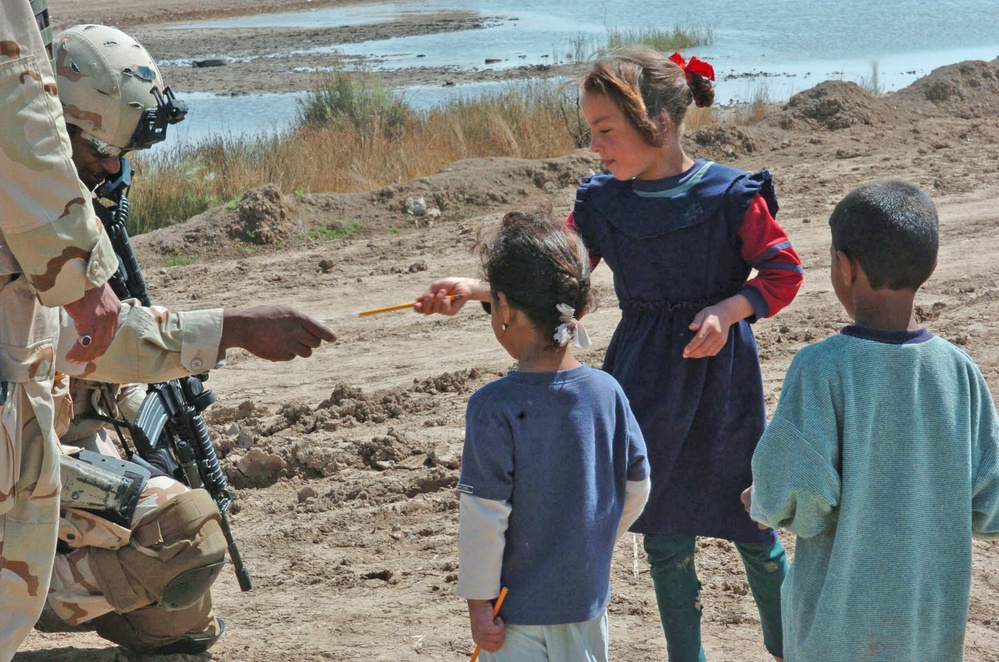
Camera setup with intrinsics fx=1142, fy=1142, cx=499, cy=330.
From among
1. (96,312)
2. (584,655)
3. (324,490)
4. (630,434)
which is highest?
(96,312)

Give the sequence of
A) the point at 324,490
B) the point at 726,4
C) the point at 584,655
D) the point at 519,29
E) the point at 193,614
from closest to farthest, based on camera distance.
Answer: the point at 584,655
the point at 193,614
the point at 324,490
the point at 519,29
the point at 726,4

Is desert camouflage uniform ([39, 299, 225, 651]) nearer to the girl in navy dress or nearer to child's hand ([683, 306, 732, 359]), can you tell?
the girl in navy dress

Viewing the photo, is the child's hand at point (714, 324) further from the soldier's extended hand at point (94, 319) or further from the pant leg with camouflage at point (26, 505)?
the pant leg with camouflage at point (26, 505)

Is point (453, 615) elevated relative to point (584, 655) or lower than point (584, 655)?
lower

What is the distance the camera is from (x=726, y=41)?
28.0m

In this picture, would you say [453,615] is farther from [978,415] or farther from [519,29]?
[519,29]

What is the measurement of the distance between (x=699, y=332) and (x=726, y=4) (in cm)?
3623

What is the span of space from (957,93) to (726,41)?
1491 centimetres

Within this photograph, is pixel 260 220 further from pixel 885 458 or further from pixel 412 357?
pixel 885 458

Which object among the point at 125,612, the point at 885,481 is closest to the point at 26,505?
the point at 125,612

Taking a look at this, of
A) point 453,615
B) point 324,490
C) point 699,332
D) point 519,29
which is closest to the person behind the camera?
point 699,332

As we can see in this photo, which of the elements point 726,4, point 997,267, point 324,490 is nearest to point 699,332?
point 324,490

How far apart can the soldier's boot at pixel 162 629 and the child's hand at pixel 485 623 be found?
1506 mm

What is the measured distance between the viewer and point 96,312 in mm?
2744
